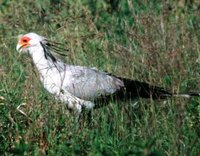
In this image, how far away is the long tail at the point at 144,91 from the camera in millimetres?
6914

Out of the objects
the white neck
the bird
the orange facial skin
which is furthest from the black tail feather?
the orange facial skin

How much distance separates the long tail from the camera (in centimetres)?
691

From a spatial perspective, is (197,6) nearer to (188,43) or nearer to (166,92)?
(188,43)

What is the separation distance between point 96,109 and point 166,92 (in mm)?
690

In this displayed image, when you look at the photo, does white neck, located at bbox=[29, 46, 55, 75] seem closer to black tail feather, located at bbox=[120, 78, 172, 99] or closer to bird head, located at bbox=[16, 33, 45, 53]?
bird head, located at bbox=[16, 33, 45, 53]

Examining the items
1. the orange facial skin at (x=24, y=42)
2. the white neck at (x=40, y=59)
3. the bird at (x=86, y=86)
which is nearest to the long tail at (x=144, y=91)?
the bird at (x=86, y=86)

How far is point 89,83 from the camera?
7.36 m

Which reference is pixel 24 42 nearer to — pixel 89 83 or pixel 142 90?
pixel 89 83

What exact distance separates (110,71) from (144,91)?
1.00 meters

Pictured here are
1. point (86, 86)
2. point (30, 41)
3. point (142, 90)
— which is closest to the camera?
point (142, 90)

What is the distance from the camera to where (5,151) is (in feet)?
19.2

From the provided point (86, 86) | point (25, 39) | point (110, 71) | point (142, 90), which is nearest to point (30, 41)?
point (25, 39)

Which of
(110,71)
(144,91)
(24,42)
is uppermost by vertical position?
(24,42)

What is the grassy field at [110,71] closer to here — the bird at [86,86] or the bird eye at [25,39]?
the bird at [86,86]
